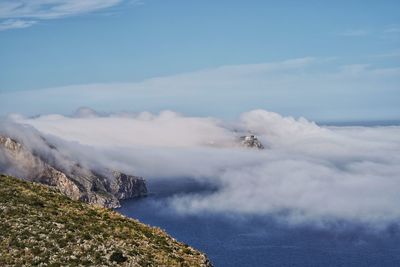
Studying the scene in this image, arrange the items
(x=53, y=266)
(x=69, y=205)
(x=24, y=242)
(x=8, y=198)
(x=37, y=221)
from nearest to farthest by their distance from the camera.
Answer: (x=53, y=266) → (x=24, y=242) → (x=37, y=221) → (x=8, y=198) → (x=69, y=205)

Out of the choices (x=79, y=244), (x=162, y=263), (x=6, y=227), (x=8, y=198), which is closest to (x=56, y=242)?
(x=79, y=244)

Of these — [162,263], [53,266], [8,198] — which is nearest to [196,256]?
[162,263]

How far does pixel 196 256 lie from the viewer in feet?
185

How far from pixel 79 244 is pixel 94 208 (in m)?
15.1

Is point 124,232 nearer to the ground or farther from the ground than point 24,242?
farther from the ground

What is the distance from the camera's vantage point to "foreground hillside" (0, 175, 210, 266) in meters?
48.2

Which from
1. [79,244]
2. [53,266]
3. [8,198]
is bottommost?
[53,266]

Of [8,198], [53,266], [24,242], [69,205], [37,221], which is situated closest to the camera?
[53,266]

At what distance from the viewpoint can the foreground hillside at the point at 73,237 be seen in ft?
158

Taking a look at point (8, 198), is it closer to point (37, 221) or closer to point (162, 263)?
point (37, 221)

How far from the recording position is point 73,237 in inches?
2063

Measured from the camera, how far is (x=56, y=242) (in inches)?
1989

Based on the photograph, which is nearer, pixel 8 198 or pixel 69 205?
pixel 8 198

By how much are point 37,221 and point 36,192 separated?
12.8 meters
